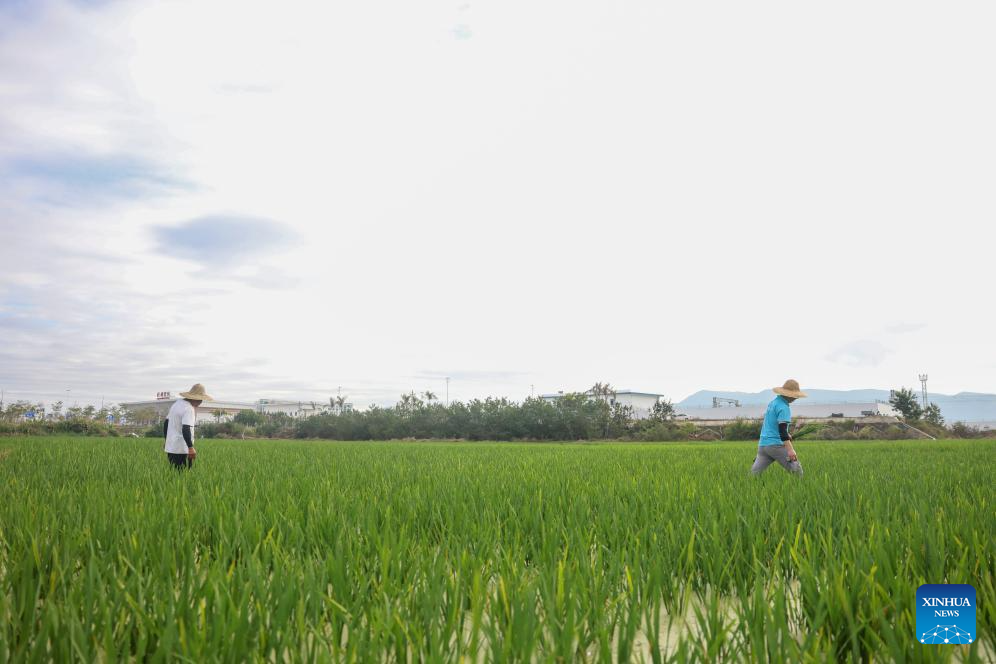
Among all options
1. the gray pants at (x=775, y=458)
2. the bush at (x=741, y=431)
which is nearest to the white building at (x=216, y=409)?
the bush at (x=741, y=431)

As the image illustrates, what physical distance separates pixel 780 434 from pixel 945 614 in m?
4.89

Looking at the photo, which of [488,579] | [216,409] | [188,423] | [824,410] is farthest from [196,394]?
[824,410]

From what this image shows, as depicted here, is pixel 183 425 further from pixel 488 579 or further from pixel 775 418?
pixel 775 418

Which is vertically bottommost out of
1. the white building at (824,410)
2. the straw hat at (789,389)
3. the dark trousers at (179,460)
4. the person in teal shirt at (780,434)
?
the white building at (824,410)

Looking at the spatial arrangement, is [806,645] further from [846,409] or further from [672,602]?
[846,409]

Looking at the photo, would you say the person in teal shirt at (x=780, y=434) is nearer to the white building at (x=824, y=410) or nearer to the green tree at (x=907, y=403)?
the green tree at (x=907, y=403)

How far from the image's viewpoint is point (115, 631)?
204cm

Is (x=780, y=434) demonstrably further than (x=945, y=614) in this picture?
Yes

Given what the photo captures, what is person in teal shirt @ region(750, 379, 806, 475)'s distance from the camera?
6461 mm

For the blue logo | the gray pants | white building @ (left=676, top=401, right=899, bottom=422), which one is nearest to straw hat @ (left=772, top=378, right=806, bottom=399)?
the gray pants

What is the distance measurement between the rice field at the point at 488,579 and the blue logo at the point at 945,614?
63 mm

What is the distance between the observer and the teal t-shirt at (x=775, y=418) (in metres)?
6.48

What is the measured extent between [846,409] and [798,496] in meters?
69.8

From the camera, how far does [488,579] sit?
261 cm
